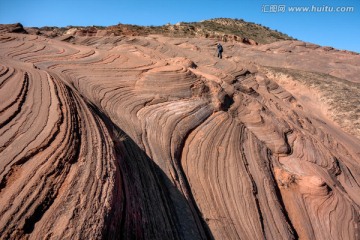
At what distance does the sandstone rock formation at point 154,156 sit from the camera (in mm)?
4527

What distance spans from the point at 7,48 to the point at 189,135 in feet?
30.9

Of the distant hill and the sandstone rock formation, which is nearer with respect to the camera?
the sandstone rock formation

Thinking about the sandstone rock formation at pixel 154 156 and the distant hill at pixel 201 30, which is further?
the distant hill at pixel 201 30

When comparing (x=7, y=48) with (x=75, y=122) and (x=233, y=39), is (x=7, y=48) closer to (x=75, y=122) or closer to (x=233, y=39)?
(x=75, y=122)

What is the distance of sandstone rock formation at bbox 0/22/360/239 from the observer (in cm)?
453

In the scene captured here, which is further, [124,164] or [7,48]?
[7,48]

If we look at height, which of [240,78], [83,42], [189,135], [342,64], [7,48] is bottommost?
[189,135]

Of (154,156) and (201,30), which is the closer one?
(154,156)

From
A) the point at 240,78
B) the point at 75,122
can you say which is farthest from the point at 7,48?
the point at 240,78

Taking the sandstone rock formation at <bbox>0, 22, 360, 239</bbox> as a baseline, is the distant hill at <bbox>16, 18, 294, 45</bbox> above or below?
above

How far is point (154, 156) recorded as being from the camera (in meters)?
8.27

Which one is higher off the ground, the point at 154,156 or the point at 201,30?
the point at 201,30

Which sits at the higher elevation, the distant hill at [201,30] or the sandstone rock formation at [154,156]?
the distant hill at [201,30]

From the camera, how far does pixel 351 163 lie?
1352 centimetres
